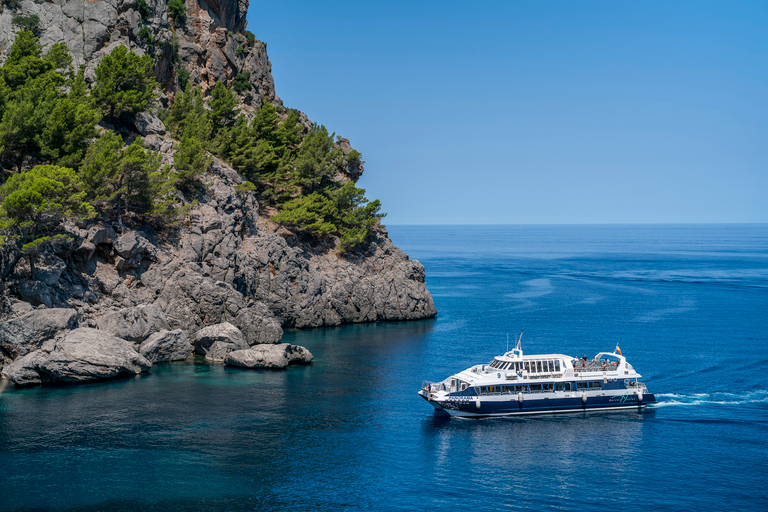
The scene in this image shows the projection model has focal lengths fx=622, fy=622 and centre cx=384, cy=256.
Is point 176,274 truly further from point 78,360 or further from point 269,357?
point 78,360

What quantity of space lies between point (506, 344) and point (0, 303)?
2315 inches

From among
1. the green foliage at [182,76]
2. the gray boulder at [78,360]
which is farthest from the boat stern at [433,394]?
the green foliage at [182,76]

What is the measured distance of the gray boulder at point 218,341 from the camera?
7194 cm

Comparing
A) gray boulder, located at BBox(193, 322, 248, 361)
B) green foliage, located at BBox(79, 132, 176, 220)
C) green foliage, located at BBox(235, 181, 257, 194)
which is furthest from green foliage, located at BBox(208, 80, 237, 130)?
gray boulder, located at BBox(193, 322, 248, 361)

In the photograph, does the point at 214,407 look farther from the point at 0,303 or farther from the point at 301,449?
the point at 0,303

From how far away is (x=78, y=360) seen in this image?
59.6 metres

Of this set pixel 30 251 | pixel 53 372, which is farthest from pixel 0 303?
pixel 53 372

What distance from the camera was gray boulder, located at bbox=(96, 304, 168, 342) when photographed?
67.1 m

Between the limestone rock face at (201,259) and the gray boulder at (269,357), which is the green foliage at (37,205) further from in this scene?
the gray boulder at (269,357)

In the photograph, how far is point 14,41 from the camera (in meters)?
89.9

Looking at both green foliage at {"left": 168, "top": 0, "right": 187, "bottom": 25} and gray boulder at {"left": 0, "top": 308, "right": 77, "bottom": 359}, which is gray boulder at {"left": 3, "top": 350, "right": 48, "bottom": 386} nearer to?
gray boulder at {"left": 0, "top": 308, "right": 77, "bottom": 359}

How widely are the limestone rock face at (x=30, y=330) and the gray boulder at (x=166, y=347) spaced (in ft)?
28.2

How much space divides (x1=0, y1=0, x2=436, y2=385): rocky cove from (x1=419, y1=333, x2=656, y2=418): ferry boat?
72.7ft

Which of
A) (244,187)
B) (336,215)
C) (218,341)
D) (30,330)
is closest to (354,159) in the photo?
(336,215)
